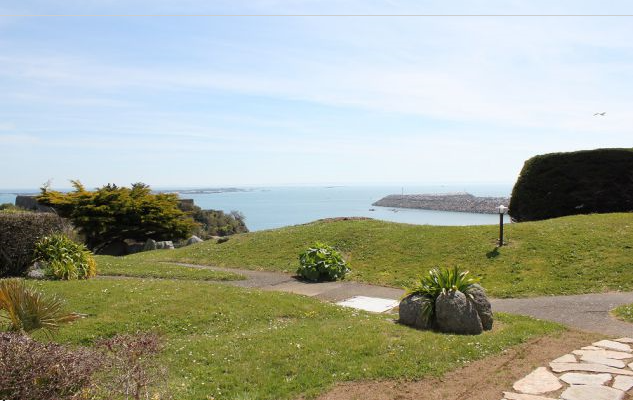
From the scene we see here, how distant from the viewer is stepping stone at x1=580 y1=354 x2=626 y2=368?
688 centimetres

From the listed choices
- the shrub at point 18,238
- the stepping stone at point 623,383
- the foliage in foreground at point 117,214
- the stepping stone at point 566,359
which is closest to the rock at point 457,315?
the stepping stone at point 566,359

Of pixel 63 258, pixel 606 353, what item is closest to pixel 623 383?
pixel 606 353

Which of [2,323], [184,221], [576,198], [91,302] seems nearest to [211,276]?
[91,302]

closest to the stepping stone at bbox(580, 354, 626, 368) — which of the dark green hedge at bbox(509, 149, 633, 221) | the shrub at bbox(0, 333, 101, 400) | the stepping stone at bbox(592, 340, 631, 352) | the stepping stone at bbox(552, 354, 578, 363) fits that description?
the stepping stone at bbox(552, 354, 578, 363)

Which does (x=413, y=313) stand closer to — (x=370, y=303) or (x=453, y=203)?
(x=370, y=303)

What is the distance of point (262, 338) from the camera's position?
8.01 meters

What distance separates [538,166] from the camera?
22078 mm

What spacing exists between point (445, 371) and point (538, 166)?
17.8m

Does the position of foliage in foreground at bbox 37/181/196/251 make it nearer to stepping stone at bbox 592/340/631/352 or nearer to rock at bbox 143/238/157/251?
rock at bbox 143/238/157/251

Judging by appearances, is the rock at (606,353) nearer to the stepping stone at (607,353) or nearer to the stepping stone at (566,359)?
the stepping stone at (607,353)

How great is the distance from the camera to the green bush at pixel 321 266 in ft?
48.4

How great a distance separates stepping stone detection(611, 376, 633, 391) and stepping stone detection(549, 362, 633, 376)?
0.59 feet

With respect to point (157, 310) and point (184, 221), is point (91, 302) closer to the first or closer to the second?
point (157, 310)

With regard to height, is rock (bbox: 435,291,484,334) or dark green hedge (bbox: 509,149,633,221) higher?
dark green hedge (bbox: 509,149,633,221)
